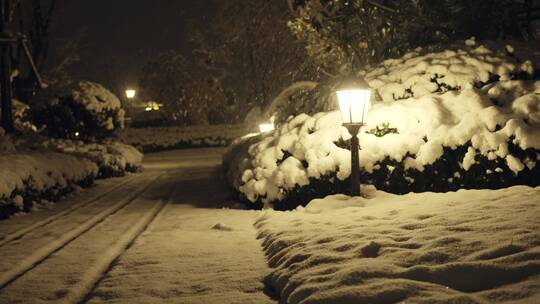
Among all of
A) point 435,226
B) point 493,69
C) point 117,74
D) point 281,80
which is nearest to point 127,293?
point 435,226

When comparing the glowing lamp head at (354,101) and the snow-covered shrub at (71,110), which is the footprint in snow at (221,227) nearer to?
the glowing lamp head at (354,101)

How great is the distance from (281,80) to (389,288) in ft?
74.1

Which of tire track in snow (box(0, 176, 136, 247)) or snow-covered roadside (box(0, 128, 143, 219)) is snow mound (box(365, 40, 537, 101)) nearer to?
tire track in snow (box(0, 176, 136, 247))

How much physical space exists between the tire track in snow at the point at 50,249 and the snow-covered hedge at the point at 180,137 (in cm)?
2471

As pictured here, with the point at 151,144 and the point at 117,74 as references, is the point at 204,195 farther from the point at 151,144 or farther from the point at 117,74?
the point at 117,74

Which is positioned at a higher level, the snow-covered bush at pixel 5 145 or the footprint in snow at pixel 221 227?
the snow-covered bush at pixel 5 145

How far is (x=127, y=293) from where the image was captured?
4.88 m

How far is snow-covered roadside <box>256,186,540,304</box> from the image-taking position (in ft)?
13.1

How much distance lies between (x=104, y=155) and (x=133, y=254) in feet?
39.0

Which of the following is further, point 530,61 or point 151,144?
point 151,144

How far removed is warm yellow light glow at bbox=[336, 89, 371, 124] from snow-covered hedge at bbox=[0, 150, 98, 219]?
19.4 feet

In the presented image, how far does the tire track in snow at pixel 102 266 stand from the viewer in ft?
16.0

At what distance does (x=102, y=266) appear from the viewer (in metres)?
5.91

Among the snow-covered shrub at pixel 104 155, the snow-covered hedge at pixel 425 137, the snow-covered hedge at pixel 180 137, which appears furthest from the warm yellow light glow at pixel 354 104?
the snow-covered hedge at pixel 180 137
